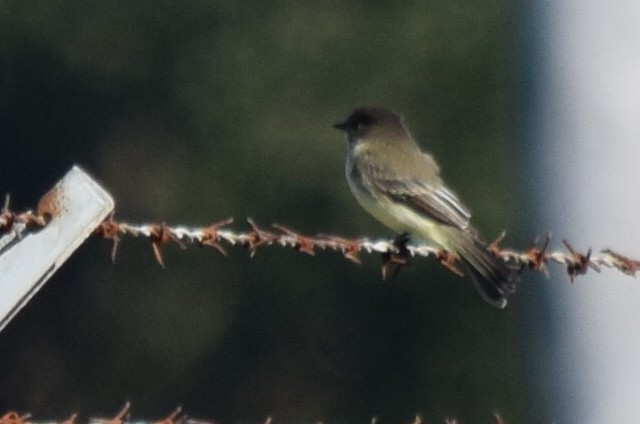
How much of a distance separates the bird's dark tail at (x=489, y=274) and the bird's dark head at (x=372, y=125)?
63.8 inches

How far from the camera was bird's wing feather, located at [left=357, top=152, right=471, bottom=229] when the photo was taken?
834 cm

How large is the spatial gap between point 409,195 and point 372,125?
0.96 m

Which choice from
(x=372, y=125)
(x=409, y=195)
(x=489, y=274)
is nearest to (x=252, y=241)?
(x=489, y=274)

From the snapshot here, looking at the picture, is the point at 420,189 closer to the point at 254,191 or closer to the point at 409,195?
the point at 409,195

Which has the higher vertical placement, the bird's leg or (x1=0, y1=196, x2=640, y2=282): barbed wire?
the bird's leg

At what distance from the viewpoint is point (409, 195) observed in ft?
28.4

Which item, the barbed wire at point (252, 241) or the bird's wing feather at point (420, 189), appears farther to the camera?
the bird's wing feather at point (420, 189)

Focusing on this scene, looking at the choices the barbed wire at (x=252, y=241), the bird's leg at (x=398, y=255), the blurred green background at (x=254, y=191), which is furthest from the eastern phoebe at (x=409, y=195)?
the blurred green background at (x=254, y=191)

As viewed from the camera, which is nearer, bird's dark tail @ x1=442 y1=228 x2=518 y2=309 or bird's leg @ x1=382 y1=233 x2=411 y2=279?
bird's leg @ x1=382 y1=233 x2=411 y2=279

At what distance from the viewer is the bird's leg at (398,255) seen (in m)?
7.09

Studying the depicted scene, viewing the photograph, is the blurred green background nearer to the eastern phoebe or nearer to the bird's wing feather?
the eastern phoebe

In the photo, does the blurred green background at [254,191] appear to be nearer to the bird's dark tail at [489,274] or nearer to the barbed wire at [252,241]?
the bird's dark tail at [489,274]

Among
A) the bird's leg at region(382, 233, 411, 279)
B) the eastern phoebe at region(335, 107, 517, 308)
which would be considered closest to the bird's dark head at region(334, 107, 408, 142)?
the eastern phoebe at region(335, 107, 517, 308)

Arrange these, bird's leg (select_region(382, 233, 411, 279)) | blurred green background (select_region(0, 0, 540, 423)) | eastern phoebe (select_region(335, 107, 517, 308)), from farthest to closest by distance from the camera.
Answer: blurred green background (select_region(0, 0, 540, 423)) → eastern phoebe (select_region(335, 107, 517, 308)) → bird's leg (select_region(382, 233, 411, 279))
